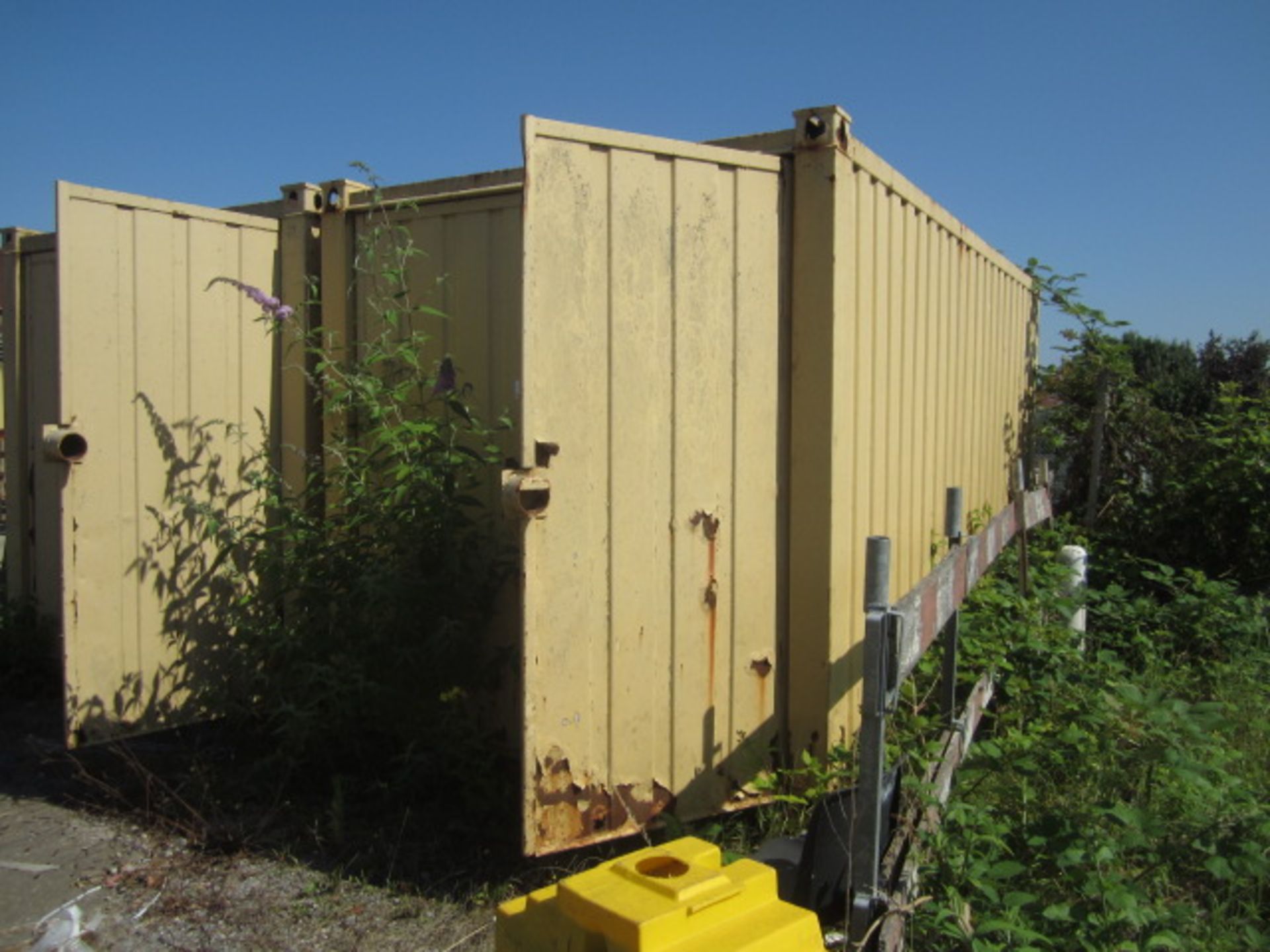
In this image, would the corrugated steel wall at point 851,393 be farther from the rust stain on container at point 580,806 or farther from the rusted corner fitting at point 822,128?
the rust stain on container at point 580,806

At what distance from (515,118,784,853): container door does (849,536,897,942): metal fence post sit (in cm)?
98

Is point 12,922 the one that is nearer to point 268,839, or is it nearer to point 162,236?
point 268,839

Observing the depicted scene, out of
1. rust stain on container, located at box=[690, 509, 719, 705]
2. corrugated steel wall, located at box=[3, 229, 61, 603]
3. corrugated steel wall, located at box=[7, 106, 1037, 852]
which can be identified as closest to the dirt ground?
corrugated steel wall, located at box=[7, 106, 1037, 852]

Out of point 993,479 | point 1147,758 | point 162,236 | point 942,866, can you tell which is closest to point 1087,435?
point 993,479

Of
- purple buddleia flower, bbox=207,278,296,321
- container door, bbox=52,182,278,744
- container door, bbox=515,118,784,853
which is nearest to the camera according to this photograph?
container door, bbox=515,118,784,853

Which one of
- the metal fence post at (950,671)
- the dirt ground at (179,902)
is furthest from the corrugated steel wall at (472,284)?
the metal fence post at (950,671)

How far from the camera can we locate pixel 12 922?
10.8 feet

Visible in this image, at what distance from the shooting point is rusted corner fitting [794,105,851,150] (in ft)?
11.6

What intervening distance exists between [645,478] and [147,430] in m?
2.14

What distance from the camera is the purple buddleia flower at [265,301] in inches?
165

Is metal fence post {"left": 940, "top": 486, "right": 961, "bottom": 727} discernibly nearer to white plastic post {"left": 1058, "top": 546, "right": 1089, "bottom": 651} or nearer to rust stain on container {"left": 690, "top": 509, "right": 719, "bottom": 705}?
rust stain on container {"left": 690, "top": 509, "right": 719, "bottom": 705}

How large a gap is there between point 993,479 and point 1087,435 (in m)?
1.95

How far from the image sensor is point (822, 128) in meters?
3.54

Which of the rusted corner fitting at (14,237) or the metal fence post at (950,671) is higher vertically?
the rusted corner fitting at (14,237)
